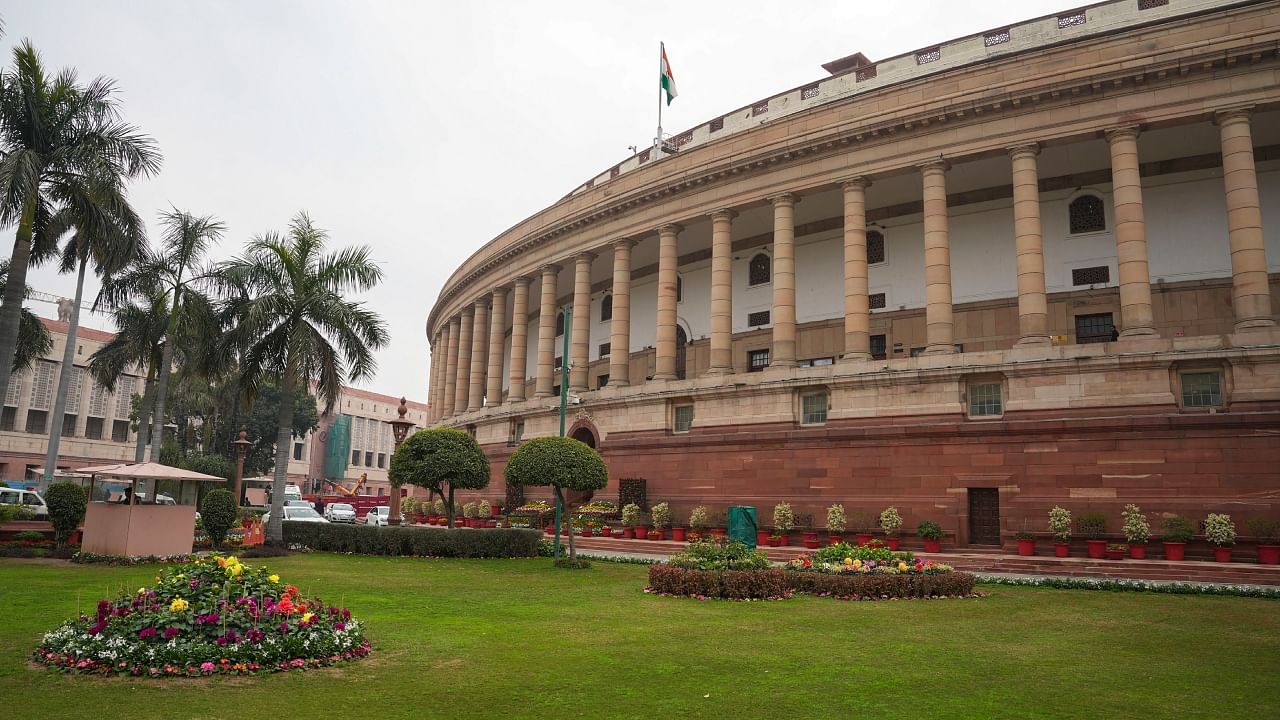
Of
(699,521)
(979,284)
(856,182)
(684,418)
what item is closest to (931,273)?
(856,182)

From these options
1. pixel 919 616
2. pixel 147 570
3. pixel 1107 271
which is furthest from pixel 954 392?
pixel 147 570

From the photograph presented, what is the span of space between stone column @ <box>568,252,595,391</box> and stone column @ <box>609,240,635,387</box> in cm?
227

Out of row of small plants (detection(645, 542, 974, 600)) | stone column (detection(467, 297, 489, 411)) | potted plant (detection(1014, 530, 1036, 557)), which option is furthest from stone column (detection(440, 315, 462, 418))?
row of small plants (detection(645, 542, 974, 600))

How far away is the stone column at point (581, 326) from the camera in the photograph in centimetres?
4212

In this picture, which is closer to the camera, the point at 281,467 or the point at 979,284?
the point at 281,467

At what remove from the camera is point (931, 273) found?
1185 inches

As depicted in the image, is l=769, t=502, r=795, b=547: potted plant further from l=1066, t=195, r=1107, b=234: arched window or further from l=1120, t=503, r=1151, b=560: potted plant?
l=1066, t=195, r=1107, b=234: arched window

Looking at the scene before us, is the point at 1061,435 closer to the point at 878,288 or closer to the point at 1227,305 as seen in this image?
the point at 1227,305

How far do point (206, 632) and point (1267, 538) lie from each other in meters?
24.6

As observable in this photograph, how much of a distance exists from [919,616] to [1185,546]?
517 inches

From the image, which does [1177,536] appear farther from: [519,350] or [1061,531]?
[519,350]

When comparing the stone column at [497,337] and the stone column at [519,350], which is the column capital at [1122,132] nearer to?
the stone column at [519,350]

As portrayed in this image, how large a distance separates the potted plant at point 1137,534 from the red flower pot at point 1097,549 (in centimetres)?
64

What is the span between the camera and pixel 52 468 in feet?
119
